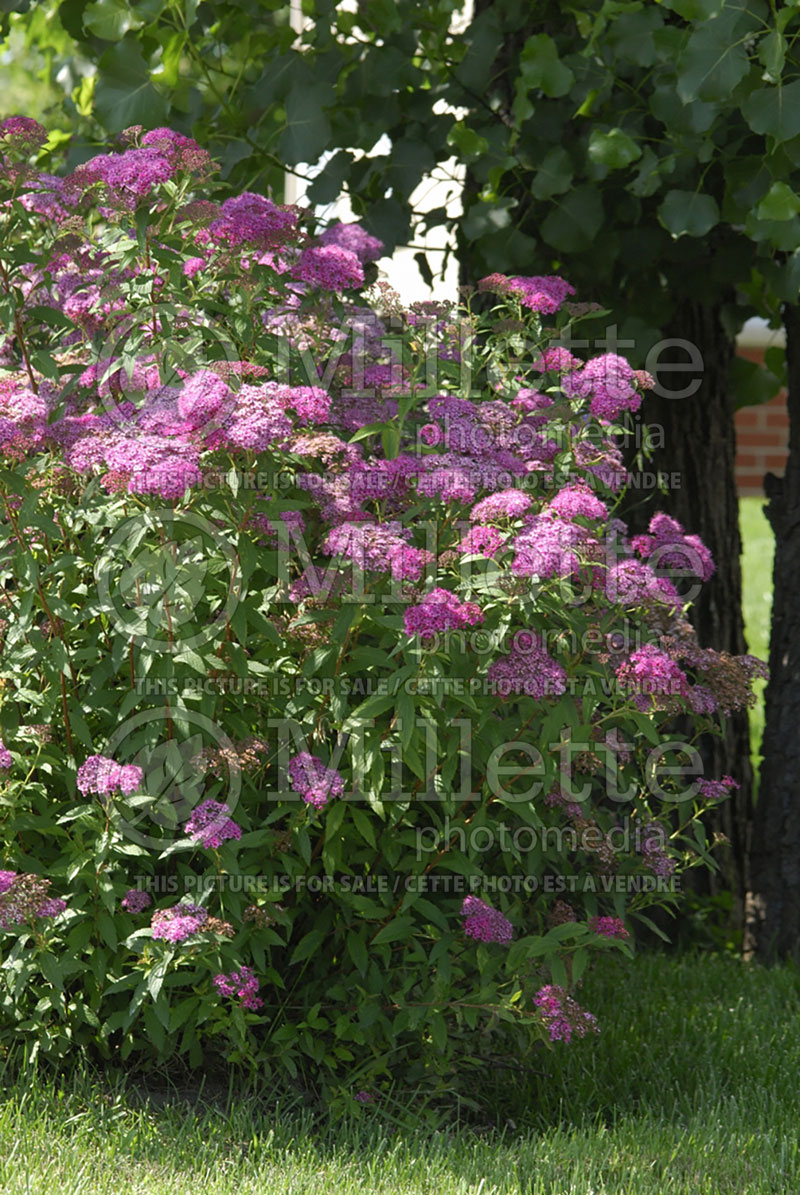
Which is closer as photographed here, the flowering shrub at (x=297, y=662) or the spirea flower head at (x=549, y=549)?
the spirea flower head at (x=549, y=549)

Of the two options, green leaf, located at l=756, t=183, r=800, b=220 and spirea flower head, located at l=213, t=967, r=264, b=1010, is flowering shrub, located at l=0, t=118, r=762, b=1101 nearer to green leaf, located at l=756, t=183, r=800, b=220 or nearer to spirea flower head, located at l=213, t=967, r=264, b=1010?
spirea flower head, located at l=213, t=967, r=264, b=1010

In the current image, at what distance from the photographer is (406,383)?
9.71ft

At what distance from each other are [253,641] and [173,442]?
20.8 inches

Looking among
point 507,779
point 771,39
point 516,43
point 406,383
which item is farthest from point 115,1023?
point 516,43

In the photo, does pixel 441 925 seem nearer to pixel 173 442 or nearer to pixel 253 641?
pixel 253 641

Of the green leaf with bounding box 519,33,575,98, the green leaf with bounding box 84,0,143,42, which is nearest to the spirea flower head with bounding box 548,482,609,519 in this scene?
the green leaf with bounding box 519,33,575,98

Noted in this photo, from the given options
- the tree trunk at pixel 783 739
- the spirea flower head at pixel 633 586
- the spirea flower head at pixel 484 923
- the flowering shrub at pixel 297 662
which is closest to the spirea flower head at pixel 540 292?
the flowering shrub at pixel 297 662

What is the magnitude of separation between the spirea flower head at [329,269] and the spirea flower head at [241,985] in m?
1.43

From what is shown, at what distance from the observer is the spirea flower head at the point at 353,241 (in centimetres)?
330

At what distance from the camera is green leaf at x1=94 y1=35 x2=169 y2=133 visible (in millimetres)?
3783

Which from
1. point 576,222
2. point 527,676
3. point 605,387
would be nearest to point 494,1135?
point 527,676

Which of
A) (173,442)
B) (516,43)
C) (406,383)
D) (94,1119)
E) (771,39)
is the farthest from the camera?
(516,43)

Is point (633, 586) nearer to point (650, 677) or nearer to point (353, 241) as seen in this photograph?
point (650, 677)

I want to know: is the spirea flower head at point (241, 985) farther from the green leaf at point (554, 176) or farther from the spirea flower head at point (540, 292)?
the green leaf at point (554, 176)
